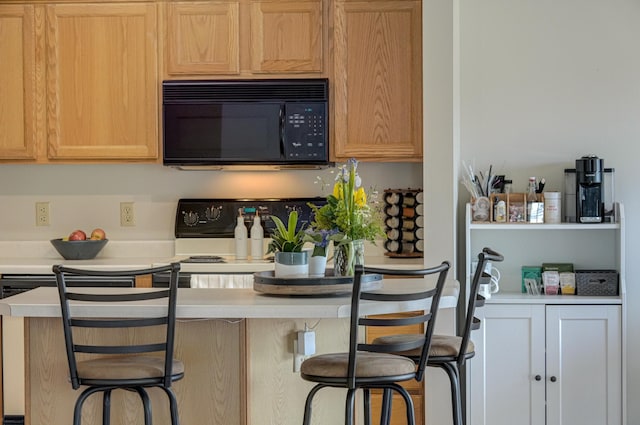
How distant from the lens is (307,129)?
4.52 m

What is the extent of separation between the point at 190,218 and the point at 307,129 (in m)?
0.82

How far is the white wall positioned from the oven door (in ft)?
3.23

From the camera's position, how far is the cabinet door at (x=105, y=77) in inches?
181

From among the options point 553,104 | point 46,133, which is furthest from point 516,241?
point 46,133

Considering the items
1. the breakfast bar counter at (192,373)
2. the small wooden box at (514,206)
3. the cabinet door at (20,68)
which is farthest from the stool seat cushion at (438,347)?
the cabinet door at (20,68)

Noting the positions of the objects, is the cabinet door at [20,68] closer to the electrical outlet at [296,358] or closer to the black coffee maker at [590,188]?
the electrical outlet at [296,358]

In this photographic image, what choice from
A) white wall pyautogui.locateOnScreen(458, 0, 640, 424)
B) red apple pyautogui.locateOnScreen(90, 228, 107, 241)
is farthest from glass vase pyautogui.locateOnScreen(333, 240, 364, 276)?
red apple pyautogui.locateOnScreen(90, 228, 107, 241)

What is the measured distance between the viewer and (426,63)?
420cm

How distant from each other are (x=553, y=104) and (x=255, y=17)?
5.17 feet

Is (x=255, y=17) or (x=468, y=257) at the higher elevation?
(x=255, y=17)

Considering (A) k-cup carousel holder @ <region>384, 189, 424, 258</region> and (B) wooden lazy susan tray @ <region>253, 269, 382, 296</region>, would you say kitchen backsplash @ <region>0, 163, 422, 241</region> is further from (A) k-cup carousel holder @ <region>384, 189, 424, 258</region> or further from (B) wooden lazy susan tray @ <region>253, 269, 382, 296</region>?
(B) wooden lazy susan tray @ <region>253, 269, 382, 296</region>

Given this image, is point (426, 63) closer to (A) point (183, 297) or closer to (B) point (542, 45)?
(B) point (542, 45)

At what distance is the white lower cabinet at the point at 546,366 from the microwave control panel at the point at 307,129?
1.14m

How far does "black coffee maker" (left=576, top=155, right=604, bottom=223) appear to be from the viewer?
4.20m
